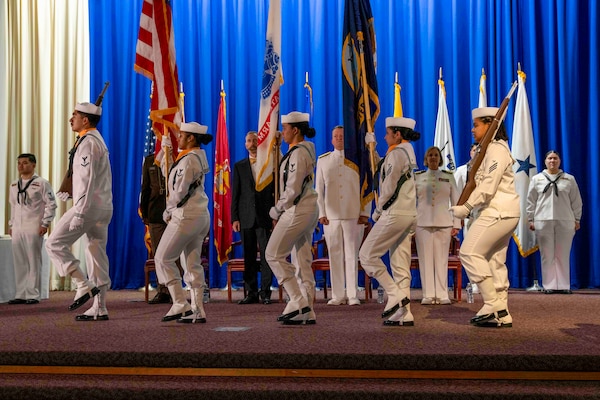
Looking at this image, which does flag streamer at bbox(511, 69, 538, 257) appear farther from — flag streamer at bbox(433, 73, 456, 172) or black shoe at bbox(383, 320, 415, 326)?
black shoe at bbox(383, 320, 415, 326)

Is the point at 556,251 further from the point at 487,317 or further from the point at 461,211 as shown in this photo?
the point at 461,211

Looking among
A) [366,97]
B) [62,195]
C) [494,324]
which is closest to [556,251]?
[366,97]

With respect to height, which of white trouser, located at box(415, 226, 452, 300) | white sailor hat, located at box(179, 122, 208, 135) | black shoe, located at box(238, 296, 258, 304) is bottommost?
black shoe, located at box(238, 296, 258, 304)

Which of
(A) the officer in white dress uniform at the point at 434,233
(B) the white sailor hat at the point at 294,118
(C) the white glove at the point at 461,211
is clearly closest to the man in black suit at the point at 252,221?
(A) the officer in white dress uniform at the point at 434,233

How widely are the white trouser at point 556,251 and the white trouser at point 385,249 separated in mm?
4565

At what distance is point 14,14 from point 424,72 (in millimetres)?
6342

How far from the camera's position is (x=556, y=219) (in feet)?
33.8

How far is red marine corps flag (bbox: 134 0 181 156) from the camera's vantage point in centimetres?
779

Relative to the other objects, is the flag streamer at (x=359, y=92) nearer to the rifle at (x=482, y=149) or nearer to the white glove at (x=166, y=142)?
the rifle at (x=482, y=149)

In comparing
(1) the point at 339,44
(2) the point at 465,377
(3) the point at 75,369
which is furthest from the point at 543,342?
(1) the point at 339,44

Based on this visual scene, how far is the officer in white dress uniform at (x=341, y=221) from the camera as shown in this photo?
8.61m

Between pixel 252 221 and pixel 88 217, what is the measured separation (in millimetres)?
2559

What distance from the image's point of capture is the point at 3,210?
11883 mm

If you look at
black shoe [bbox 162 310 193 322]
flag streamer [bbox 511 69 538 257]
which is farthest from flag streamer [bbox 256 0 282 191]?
flag streamer [bbox 511 69 538 257]
